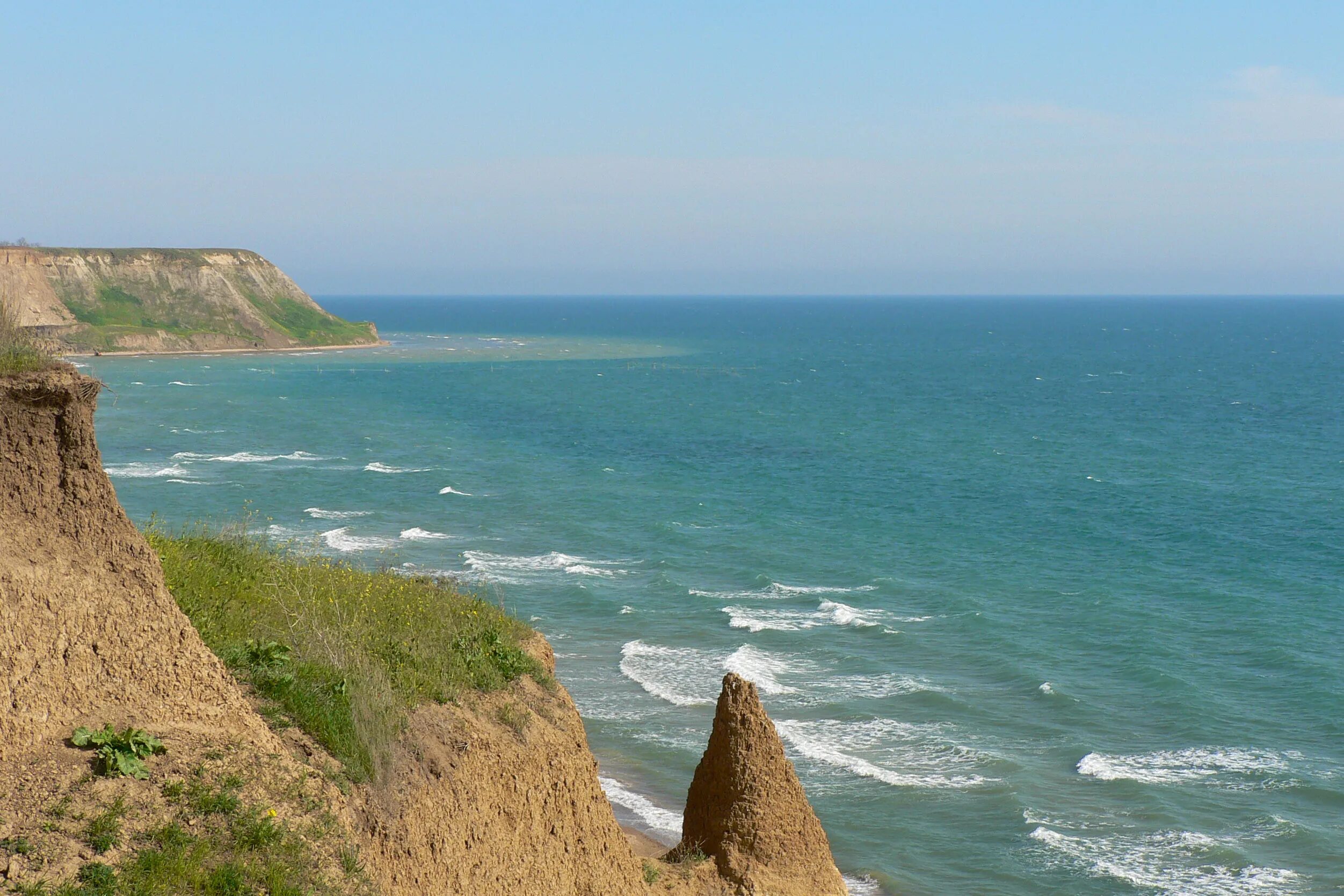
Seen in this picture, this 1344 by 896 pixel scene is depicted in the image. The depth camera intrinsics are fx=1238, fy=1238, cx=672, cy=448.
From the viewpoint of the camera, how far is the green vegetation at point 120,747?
1177 centimetres

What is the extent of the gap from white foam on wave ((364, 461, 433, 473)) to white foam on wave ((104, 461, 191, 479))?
33.4 feet

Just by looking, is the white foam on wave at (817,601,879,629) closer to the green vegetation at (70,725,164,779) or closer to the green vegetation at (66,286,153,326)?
the green vegetation at (70,725,164,779)

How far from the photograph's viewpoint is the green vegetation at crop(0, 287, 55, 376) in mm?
12734

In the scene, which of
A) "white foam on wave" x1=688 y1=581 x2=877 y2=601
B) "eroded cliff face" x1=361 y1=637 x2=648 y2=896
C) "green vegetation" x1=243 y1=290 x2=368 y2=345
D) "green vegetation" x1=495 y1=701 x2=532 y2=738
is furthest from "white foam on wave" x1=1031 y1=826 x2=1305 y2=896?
"green vegetation" x1=243 y1=290 x2=368 y2=345

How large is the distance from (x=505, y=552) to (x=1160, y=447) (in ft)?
177

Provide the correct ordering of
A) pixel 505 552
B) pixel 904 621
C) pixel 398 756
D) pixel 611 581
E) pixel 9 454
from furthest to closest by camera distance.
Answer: pixel 505 552 → pixel 611 581 → pixel 904 621 → pixel 398 756 → pixel 9 454

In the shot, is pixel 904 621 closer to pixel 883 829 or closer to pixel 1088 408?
pixel 883 829

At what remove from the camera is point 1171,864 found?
27531mm

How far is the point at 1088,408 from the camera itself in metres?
112

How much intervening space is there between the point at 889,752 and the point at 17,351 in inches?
1016

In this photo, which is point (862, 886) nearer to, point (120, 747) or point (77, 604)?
point (120, 747)

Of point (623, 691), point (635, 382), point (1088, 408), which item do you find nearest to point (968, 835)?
point (623, 691)

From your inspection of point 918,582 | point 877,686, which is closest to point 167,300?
point 918,582

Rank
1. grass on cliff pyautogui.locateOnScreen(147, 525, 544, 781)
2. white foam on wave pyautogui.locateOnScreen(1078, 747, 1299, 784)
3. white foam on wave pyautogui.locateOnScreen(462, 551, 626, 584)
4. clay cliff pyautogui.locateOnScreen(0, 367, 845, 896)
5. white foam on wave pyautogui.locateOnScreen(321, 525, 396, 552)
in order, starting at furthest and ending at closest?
white foam on wave pyautogui.locateOnScreen(321, 525, 396, 552) < white foam on wave pyautogui.locateOnScreen(462, 551, 626, 584) < white foam on wave pyautogui.locateOnScreen(1078, 747, 1299, 784) < grass on cliff pyautogui.locateOnScreen(147, 525, 544, 781) < clay cliff pyautogui.locateOnScreen(0, 367, 845, 896)
